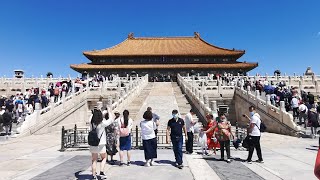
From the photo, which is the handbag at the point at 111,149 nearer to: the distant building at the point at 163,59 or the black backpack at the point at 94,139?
the black backpack at the point at 94,139

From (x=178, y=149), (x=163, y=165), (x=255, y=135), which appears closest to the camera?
(x=178, y=149)

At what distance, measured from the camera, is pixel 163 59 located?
152ft

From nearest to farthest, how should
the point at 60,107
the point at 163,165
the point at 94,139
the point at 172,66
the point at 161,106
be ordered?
the point at 94,139 → the point at 163,165 → the point at 60,107 → the point at 161,106 → the point at 172,66

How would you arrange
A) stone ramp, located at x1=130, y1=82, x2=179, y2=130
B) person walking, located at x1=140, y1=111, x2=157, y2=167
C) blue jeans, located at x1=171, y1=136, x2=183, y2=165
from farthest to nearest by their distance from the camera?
stone ramp, located at x1=130, y1=82, x2=179, y2=130
person walking, located at x1=140, y1=111, x2=157, y2=167
blue jeans, located at x1=171, y1=136, x2=183, y2=165

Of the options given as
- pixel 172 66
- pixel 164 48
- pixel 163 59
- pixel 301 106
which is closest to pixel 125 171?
pixel 301 106

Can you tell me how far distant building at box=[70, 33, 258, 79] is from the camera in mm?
42875

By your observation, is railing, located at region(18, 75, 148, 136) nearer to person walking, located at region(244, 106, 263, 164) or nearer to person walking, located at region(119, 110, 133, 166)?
person walking, located at region(119, 110, 133, 166)

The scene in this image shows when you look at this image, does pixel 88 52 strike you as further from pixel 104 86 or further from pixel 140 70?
pixel 104 86

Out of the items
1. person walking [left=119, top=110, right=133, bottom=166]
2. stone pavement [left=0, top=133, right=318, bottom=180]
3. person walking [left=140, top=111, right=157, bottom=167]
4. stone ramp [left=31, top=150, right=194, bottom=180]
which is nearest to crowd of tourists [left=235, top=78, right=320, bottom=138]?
stone pavement [left=0, top=133, right=318, bottom=180]

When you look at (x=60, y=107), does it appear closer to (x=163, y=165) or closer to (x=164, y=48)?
(x=163, y=165)

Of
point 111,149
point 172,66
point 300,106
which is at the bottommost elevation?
point 111,149

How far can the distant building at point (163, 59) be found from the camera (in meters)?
42.9

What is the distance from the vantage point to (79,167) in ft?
22.8

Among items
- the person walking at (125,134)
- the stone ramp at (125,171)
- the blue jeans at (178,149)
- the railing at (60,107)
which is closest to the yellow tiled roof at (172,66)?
the railing at (60,107)
